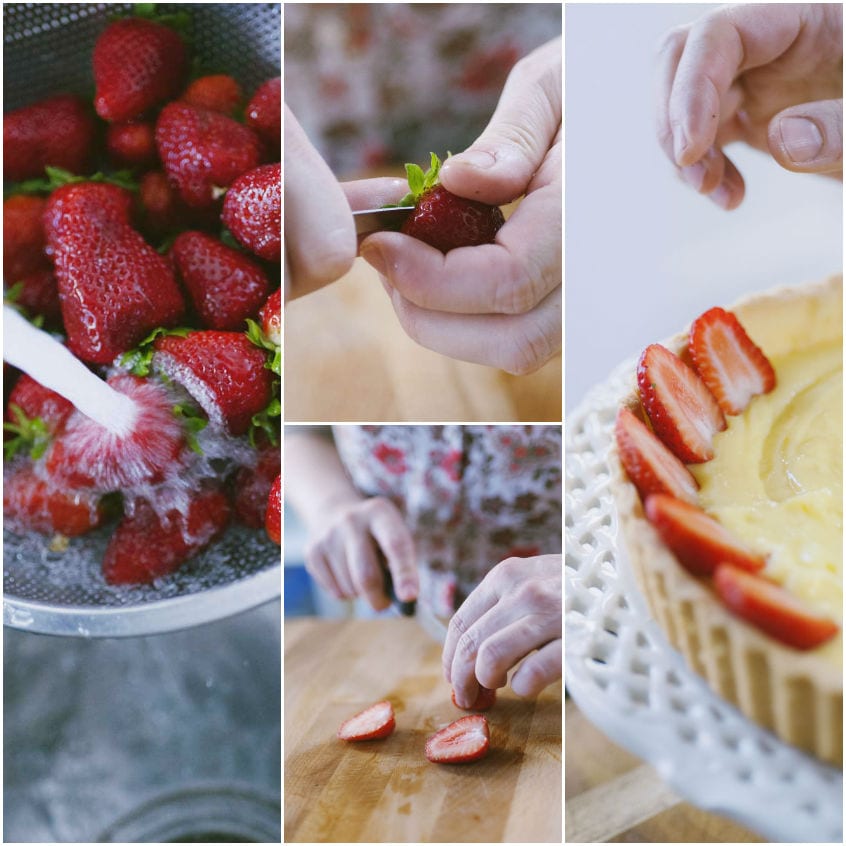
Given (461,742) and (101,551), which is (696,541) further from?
(101,551)

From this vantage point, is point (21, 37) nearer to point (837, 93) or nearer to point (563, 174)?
point (563, 174)

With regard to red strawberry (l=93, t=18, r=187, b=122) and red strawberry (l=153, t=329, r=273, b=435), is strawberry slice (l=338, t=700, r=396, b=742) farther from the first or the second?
red strawberry (l=93, t=18, r=187, b=122)

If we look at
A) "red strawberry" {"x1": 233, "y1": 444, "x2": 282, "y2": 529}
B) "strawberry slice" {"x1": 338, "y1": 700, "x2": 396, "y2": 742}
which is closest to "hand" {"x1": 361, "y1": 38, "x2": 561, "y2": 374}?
"red strawberry" {"x1": 233, "y1": 444, "x2": 282, "y2": 529}

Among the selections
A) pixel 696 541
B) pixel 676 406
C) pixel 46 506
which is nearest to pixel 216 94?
pixel 46 506

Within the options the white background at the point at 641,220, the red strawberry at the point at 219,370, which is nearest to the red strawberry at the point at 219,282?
the red strawberry at the point at 219,370

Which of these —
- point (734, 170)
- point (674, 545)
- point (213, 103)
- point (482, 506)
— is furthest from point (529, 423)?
point (213, 103)

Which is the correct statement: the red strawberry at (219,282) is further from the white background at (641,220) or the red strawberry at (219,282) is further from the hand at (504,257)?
the white background at (641,220)
